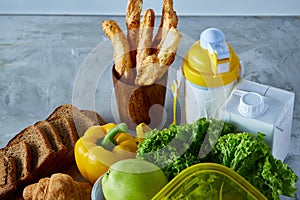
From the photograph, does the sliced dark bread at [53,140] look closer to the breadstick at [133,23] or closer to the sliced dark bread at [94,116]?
the sliced dark bread at [94,116]

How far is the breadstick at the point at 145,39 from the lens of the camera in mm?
1324

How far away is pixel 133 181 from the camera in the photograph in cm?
108

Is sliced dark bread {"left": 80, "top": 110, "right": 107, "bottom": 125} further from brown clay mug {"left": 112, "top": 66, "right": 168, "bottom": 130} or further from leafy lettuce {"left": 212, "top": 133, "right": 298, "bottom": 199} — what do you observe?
leafy lettuce {"left": 212, "top": 133, "right": 298, "bottom": 199}

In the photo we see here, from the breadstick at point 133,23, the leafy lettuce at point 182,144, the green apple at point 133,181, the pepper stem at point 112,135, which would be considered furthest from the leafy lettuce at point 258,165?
the breadstick at point 133,23

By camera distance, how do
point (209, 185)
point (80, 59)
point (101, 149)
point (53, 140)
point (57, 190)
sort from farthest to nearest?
point (80, 59) < point (53, 140) < point (101, 149) < point (57, 190) < point (209, 185)

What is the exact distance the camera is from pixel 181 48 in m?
1.64

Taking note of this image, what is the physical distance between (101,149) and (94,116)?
0.21 m

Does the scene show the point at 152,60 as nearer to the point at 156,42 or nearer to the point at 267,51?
the point at 156,42

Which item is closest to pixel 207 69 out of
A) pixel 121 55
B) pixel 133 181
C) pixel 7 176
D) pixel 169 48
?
pixel 169 48

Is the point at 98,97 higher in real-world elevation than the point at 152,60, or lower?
lower

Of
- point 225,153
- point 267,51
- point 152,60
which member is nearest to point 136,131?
point 152,60

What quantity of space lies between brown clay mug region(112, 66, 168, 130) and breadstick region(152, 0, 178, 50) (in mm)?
82

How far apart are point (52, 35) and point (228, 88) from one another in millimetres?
813

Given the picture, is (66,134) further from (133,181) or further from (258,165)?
(258,165)
